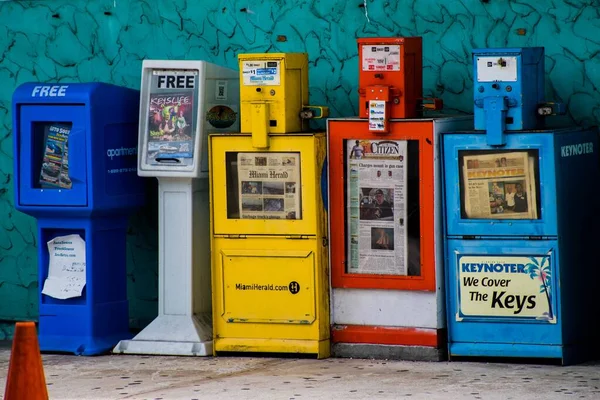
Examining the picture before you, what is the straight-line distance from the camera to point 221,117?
365 inches

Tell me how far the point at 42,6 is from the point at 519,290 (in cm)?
437

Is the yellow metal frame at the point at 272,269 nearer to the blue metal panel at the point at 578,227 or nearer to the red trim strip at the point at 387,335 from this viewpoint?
the red trim strip at the point at 387,335

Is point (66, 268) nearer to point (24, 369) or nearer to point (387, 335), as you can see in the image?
point (387, 335)

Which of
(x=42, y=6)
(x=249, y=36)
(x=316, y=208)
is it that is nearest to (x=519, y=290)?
(x=316, y=208)

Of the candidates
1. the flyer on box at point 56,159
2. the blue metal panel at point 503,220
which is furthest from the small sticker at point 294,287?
the flyer on box at point 56,159

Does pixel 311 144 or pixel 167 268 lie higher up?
pixel 311 144

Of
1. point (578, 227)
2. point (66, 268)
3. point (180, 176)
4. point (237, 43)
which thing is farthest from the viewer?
point (237, 43)

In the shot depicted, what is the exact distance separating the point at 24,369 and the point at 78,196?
2.82 m

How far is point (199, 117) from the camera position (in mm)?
9039

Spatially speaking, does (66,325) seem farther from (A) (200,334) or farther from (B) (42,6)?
(B) (42,6)

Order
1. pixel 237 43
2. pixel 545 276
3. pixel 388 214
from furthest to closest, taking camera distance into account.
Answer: pixel 237 43, pixel 388 214, pixel 545 276

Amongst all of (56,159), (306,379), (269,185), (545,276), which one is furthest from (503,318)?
(56,159)

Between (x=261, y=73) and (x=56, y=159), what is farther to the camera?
(x=56, y=159)

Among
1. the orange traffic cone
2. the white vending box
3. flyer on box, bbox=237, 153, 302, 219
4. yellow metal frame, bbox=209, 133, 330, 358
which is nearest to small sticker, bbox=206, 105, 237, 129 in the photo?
the white vending box
